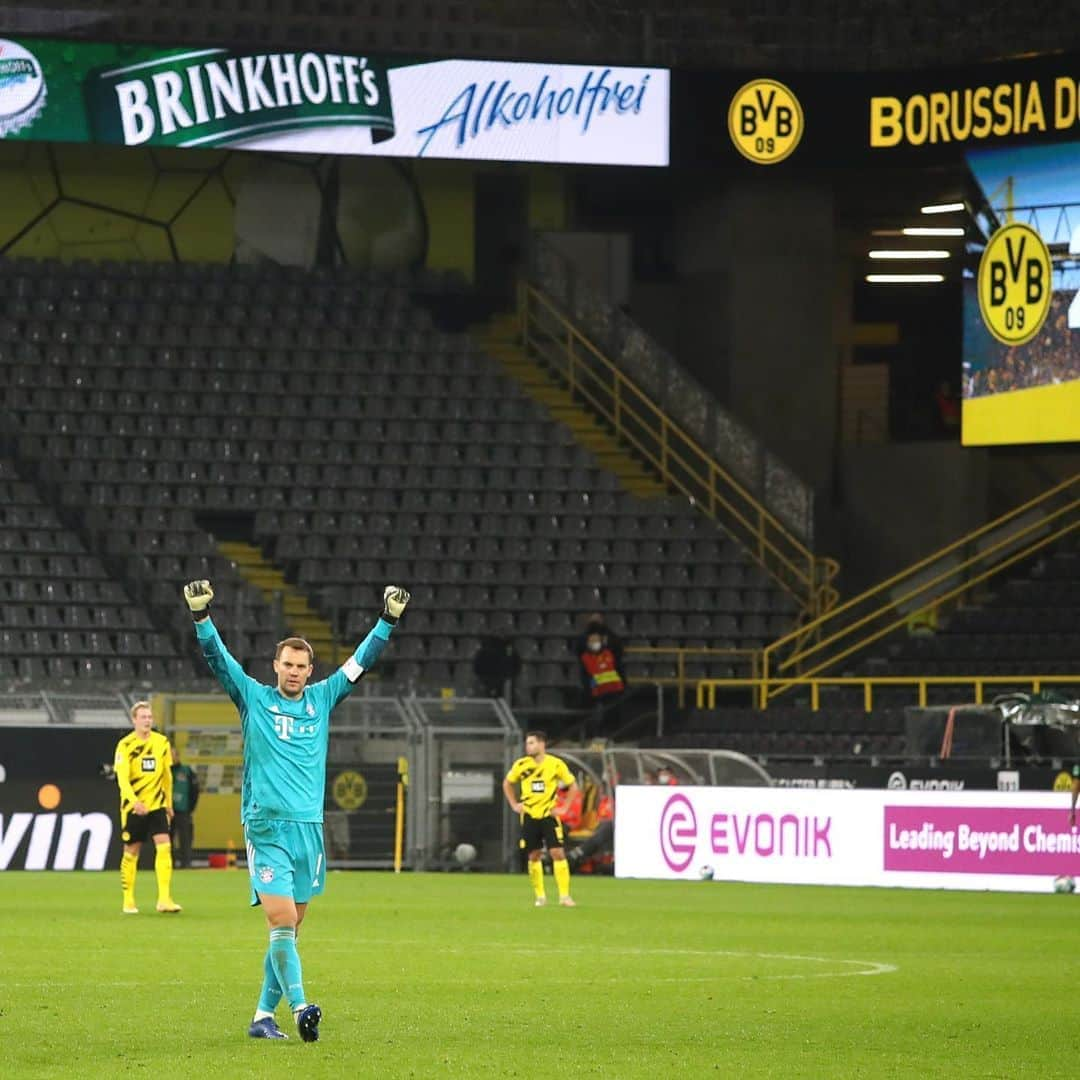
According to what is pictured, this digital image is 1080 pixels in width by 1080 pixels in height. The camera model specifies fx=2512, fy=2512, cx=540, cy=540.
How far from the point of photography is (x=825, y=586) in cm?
A: 3834

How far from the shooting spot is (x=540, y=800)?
83.4ft

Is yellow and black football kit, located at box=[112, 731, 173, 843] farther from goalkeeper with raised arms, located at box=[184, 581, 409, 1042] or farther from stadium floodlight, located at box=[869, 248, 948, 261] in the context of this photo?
stadium floodlight, located at box=[869, 248, 948, 261]

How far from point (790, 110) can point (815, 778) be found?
1130cm

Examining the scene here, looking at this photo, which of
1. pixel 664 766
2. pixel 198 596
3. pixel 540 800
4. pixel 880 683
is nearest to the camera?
pixel 198 596

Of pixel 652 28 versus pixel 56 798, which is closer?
pixel 56 798

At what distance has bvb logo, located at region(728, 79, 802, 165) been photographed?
37500 millimetres

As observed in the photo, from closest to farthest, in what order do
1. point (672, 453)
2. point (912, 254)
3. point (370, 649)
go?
point (370, 649)
point (672, 453)
point (912, 254)

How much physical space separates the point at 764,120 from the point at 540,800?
1548cm

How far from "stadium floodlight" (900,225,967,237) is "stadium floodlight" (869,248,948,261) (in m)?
0.71

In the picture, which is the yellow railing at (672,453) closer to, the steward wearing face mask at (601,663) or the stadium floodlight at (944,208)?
→ the steward wearing face mask at (601,663)

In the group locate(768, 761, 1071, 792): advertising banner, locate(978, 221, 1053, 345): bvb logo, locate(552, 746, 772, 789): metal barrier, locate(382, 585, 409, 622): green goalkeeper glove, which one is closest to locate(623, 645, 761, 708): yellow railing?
locate(552, 746, 772, 789): metal barrier

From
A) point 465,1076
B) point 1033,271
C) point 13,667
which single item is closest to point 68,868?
point 13,667

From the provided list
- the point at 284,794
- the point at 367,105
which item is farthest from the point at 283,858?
the point at 367,105

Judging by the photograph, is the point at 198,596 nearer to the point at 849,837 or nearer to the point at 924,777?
the point at 849,837
